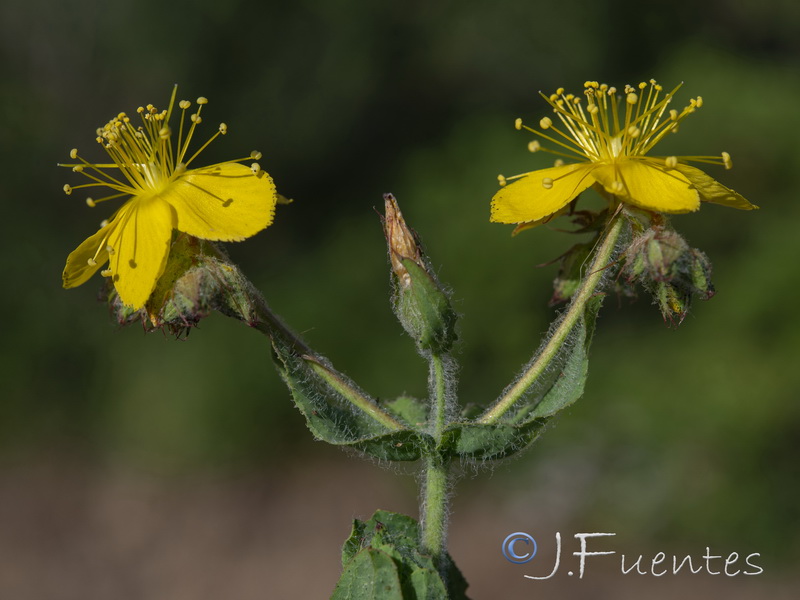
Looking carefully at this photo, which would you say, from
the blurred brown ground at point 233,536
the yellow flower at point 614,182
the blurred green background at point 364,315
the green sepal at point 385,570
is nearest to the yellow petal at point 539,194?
the yellow flower at point 614,182

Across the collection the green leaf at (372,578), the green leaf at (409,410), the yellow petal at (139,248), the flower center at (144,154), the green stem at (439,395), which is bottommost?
the green leaf at (372,578)

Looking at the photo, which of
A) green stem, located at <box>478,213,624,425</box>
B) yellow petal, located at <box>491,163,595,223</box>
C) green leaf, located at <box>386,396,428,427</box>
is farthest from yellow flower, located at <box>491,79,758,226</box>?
green leaf, located at <box>386,396,428,427</box>

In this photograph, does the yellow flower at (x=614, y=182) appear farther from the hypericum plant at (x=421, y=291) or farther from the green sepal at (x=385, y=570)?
the green sepal at (x=385, y=570)

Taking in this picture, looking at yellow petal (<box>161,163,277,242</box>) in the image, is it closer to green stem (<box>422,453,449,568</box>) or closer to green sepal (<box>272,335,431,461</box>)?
green sepal (<box>272,335,431,461</box>)

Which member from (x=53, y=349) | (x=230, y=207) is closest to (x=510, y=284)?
(x=53, y=349)

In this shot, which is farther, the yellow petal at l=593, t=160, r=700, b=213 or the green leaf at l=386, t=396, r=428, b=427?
the green leaf at l=386, t=396, r=428, b=427

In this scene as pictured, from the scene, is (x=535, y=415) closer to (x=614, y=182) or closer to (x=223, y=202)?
(x=614, y=182)

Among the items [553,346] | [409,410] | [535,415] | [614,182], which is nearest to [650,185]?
[614,182]

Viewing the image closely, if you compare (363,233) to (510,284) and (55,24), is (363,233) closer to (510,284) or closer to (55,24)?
(510,284)
